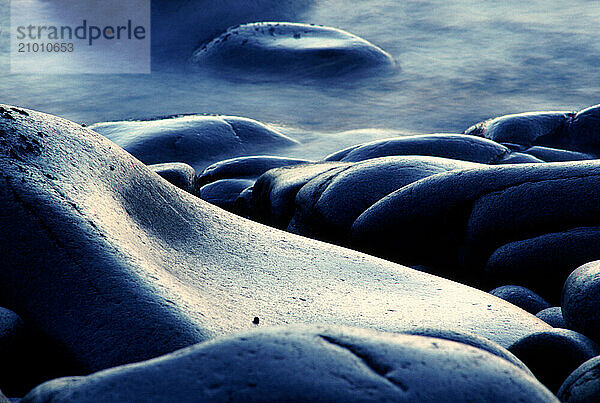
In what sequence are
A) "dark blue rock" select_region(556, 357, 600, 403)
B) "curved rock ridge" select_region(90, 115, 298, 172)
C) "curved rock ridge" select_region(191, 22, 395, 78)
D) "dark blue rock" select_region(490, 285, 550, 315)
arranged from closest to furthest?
"dark blue rock" select_region(556, 357, 600, 403), "dark blue rock" select_region(490, 285, 550, 315), "curved rock ridge" select_region(90, 115, 298, 172), "curved rock ridge" select_region(191, 22, 395, 78)

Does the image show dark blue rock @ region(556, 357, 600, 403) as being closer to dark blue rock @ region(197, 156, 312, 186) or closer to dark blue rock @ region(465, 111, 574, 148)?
dark blue rock @ region(197, 156, 312, 186)

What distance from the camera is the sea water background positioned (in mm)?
7180

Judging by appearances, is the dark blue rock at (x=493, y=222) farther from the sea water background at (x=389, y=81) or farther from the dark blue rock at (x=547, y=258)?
the sea water background at (x=389, y=81)

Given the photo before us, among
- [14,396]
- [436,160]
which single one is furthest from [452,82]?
[14,396]

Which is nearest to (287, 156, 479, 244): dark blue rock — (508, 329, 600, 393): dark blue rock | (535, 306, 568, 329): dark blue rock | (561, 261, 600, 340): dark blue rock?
(535, 306, 568, 329): dark blue rock

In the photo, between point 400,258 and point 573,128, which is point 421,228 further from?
point 573,128

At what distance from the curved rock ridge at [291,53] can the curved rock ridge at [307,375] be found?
7.51m

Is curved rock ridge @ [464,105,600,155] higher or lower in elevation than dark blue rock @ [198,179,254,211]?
higher

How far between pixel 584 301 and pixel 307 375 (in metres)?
1.20

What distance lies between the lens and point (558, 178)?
2.93 metres

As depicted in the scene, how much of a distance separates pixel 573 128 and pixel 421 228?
11.4 feet

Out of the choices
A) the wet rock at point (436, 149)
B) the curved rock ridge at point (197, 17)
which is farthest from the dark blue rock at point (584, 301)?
the curved rock ridge at point (197, 17)

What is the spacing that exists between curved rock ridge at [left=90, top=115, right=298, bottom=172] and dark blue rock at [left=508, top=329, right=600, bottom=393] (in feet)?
13.0


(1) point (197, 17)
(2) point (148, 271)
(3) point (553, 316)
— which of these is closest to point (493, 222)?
(3) point (553, 316)
